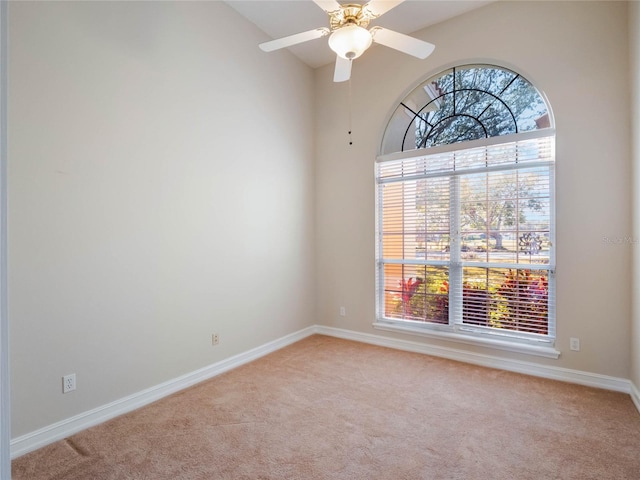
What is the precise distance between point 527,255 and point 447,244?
72cm

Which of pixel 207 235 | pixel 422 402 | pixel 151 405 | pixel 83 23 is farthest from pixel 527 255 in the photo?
pixel 83 23

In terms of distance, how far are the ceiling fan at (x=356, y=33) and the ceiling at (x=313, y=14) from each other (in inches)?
40.4

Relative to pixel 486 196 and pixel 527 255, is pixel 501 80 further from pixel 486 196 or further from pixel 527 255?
pixel 527 255

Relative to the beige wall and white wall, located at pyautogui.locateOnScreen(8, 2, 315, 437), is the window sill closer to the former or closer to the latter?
the beige wall

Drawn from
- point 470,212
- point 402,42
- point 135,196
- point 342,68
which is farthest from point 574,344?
point 135,196

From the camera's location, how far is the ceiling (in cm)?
311

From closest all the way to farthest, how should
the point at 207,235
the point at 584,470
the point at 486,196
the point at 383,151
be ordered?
1. the point at 584,470
2. the point at 207,235
3. the point at 486,196
4. the point at 383,151

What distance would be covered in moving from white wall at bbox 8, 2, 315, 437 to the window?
1373 millimetres

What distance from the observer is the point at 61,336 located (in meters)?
2.11

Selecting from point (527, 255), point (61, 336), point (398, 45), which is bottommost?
point (61, 336)

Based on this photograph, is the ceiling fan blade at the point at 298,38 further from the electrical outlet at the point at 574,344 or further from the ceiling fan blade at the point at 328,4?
the electrical outlet at the point at 574,344

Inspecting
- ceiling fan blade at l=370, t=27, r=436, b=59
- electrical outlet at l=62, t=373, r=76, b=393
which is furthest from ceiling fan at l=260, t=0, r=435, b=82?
electrical outlet at l=62, t=373, r=76, b=393

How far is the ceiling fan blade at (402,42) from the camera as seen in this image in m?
2.22

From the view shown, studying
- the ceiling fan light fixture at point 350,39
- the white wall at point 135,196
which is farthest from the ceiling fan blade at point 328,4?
the white wall at point 135,196
